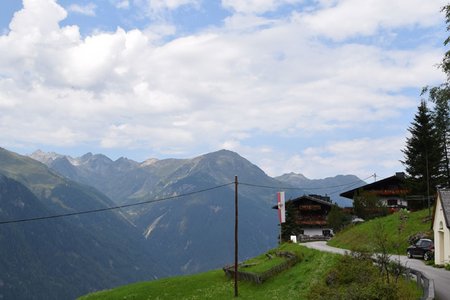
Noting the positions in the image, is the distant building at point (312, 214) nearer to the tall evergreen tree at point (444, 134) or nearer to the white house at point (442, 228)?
the tall evergreen tree at point (444, 134)

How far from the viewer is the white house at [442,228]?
39.9 metres

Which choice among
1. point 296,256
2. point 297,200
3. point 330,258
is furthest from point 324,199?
point 330,258

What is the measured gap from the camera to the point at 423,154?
252 feet

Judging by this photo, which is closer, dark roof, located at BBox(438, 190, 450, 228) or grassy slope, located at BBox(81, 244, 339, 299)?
dark roof, located at BBox(438, 190, 450, 228)

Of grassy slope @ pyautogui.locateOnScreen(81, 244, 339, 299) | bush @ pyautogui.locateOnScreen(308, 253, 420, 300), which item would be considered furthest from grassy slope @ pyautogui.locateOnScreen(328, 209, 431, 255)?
bush @ pyautogui.locateOnScreen(308, 253, 420, 300)

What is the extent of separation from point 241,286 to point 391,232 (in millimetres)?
20633

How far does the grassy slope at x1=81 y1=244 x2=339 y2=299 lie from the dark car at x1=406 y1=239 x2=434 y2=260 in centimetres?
849

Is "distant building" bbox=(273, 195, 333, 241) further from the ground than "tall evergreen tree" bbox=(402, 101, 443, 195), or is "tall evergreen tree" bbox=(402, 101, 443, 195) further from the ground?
"tall evergreen tree" bbox=(402, 101, 443, 195)

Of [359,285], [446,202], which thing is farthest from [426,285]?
[446,202]

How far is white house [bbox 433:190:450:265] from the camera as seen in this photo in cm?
3991

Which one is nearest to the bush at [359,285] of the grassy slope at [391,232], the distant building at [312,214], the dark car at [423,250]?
the dark car at [423,250]

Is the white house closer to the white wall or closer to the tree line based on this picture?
the tree line

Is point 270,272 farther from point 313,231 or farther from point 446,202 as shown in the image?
point 313,231

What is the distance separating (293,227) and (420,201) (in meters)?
30.8
